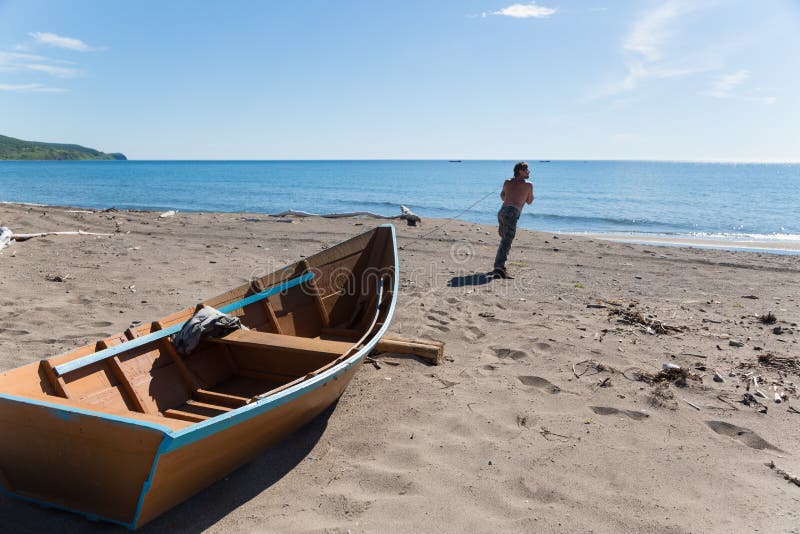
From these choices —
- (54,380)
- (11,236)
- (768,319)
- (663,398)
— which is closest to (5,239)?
(11,236)

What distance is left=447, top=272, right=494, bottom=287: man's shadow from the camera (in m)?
9.36

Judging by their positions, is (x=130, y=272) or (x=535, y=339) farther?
(x=130, y=272)

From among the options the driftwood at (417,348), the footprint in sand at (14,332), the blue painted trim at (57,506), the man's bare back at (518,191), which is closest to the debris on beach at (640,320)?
the man's bare back at (518,191)

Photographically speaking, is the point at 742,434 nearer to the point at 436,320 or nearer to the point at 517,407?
the point at 517,407

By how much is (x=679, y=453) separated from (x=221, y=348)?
426 cm

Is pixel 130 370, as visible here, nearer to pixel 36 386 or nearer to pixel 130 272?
pixel 36 386

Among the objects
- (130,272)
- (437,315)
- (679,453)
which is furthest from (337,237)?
(679,453)

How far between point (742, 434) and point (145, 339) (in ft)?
17.1

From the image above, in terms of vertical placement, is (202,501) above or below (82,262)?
below

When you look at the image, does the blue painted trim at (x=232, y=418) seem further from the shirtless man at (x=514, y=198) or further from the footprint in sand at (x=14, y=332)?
the shirtless man at (x=514, y=198)

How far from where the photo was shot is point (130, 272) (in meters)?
9.34

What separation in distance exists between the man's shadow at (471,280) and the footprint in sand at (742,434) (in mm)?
5225

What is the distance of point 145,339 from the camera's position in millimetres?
4297

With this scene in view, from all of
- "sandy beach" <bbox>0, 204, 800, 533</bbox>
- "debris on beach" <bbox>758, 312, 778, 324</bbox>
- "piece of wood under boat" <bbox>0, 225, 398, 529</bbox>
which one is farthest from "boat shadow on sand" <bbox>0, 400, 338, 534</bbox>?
"debris on beach" <bbox>758, 312, 778, 324</bbox>
